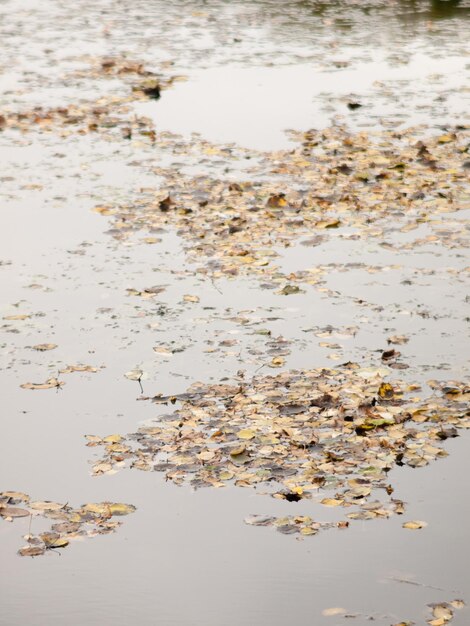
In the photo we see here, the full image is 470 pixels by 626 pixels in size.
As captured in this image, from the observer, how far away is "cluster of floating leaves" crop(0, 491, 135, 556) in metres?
4.38

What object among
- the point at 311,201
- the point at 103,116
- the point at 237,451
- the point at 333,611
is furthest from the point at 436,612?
the point at 103,116

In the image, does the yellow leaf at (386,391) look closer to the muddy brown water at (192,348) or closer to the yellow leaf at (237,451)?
the muddy brown water at (192,348)

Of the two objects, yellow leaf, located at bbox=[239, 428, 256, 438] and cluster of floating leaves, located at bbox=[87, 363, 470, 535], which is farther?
yellow leaf, located at bbox=[239, 428, 256, 438]

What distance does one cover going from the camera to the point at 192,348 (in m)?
6.07

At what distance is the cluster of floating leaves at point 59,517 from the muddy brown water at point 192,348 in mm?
52

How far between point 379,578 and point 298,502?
1.96 ft

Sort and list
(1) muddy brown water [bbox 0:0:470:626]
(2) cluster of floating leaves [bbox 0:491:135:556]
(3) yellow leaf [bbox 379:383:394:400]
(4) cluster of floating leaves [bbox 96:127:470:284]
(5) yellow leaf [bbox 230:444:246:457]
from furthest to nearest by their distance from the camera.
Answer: (4) cluster of floating leaves [bbox 96:127:470:284], (3) yellow leaf [bbox 379:383:394:400], (5) yellow leaf [bbox 230:444:246:457], (2) cluster of floating leaves [bbox 0:491:135:556], (1) muddy brown water [bbox 0:0:470:626]

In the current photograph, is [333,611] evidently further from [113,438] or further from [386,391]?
[386,391]

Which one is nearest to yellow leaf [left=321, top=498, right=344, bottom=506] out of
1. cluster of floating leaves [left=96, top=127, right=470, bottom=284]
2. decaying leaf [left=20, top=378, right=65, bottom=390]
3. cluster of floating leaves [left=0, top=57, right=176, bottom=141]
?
decaying leaf [left=20, top=378, right=65, bottom=390]

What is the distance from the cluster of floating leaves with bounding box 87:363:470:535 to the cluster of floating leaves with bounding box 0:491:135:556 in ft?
1.03

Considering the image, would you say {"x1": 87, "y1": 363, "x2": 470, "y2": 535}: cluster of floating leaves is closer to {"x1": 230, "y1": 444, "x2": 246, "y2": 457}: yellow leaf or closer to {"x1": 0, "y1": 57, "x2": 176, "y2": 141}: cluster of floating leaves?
{"x1": 230, "y1": 444, "x2": 246, "y2": 457}: yellow leaf

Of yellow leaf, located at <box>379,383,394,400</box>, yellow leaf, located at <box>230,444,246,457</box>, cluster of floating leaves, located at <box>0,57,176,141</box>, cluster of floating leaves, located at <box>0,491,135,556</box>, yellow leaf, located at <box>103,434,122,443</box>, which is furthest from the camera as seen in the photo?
cluster of floating leaves, located at <box>0,57,176,141</box>

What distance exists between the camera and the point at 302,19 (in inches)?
658

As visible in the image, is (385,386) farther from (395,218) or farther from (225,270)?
(395,218)
